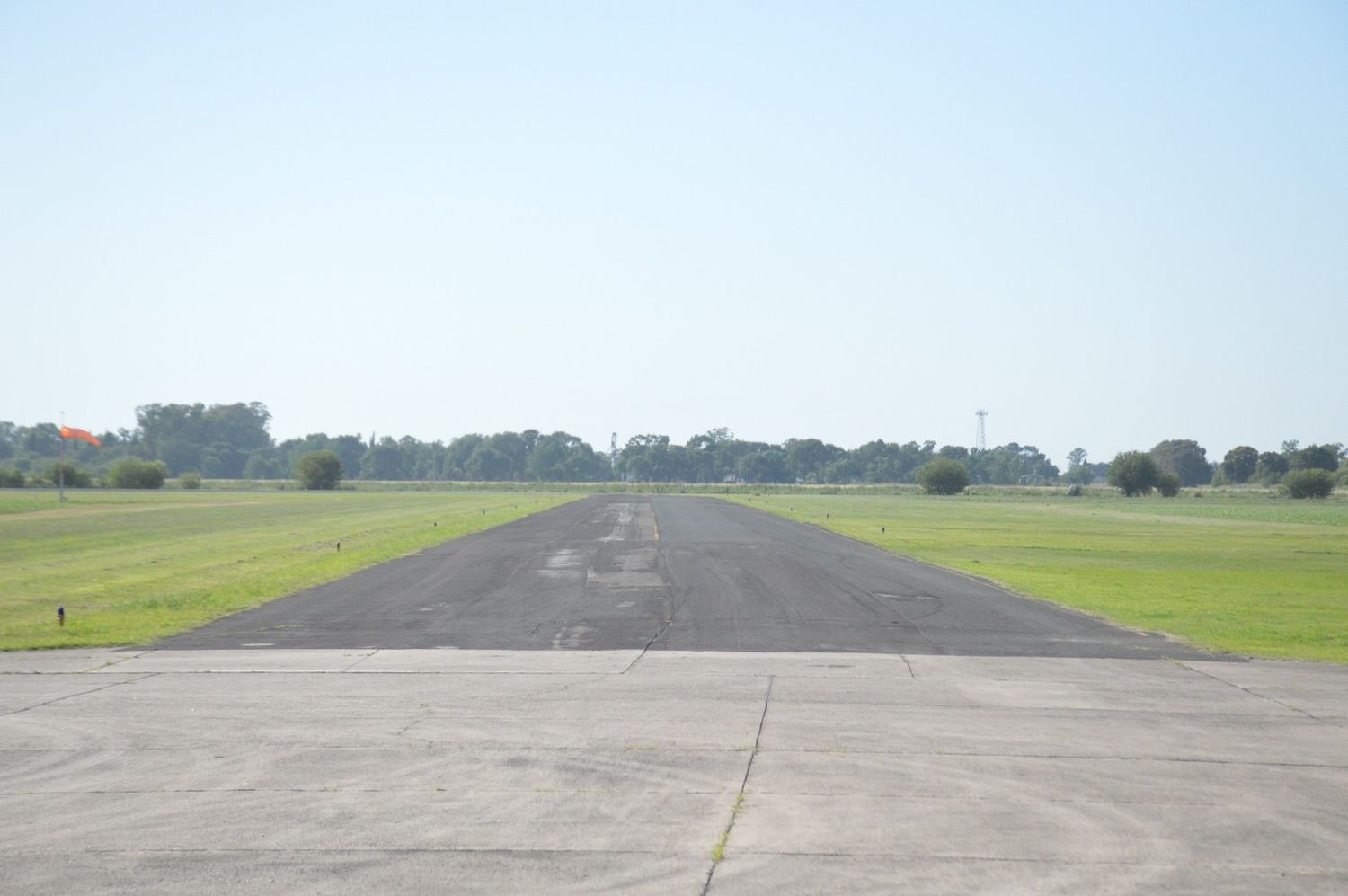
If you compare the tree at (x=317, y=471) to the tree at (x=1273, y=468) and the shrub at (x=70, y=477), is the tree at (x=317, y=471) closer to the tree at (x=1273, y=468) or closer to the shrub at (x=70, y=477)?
the shrub at (x=70, y=477)

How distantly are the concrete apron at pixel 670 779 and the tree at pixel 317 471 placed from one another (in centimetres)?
13608

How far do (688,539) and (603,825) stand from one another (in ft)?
115

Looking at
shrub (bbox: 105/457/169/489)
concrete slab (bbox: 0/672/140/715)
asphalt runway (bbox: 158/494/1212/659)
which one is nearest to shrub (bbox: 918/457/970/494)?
shrub (bbox: 105/457/169/489)

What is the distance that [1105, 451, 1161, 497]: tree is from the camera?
141m

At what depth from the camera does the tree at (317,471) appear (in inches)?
5733

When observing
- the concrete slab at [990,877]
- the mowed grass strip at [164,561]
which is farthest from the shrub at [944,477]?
the concrete slab at [990,877]

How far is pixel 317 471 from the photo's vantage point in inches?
5743

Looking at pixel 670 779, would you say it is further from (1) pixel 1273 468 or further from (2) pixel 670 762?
(1) pixel 1273 468

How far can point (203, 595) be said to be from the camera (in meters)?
23.8

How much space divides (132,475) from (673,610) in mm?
122498

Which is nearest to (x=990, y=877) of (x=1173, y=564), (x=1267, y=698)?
(x=1267, y=698)

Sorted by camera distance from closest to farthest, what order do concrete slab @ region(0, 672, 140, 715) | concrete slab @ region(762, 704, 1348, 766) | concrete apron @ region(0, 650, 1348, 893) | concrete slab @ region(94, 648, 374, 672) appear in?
concrete apron @ region(0, 650, 1348, 893) → concrete slab @ region(762, 704, 1348, 766) → concrete slab @ region(0, 672, 140, 715) → concrete slab @ region(94, 648, 374, 672)

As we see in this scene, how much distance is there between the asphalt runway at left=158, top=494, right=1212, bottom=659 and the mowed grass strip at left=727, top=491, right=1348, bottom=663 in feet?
5.39

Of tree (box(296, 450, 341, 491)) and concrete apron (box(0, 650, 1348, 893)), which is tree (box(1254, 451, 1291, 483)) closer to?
tree (box(296, 450, 341, 491))
